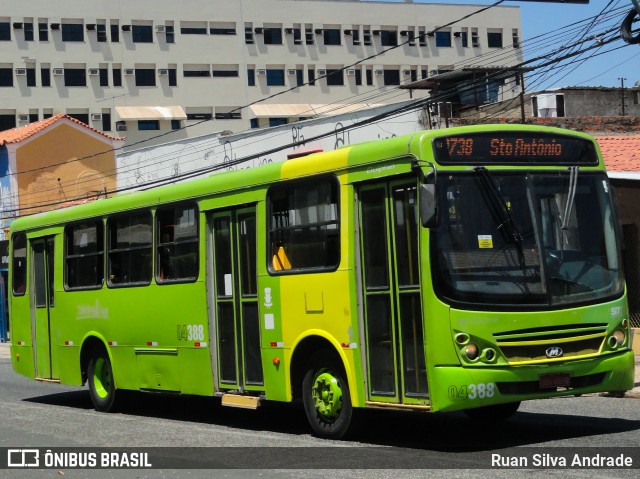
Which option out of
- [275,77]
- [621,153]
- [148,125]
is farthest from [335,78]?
[621,153]

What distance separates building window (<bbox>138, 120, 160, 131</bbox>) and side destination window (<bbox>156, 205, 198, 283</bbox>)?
212 ft

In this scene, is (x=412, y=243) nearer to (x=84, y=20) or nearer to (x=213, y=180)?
(x=213, y=180)

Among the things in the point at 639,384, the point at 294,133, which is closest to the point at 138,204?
the point at 639,384

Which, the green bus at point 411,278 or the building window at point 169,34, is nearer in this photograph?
the green bus at point 411,278

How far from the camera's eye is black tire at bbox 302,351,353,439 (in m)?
12.2

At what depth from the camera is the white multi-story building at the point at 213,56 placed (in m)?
77.8

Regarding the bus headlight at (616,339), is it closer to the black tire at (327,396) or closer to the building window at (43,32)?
the black tire at (327,396)

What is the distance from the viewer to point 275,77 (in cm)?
8475

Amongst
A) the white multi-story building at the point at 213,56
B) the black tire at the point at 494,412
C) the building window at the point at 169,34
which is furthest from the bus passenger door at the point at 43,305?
the building window at the point at 169,34

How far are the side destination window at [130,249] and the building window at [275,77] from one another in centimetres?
6841

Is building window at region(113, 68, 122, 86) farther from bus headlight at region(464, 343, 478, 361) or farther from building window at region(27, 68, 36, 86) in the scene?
bus headlight at region(464, 343, 478, 361)

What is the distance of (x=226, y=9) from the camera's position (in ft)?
272

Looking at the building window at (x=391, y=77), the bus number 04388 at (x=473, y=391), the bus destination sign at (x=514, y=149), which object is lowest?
the bus number 04388 at (x=473, y=391)

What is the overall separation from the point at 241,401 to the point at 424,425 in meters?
2.13
